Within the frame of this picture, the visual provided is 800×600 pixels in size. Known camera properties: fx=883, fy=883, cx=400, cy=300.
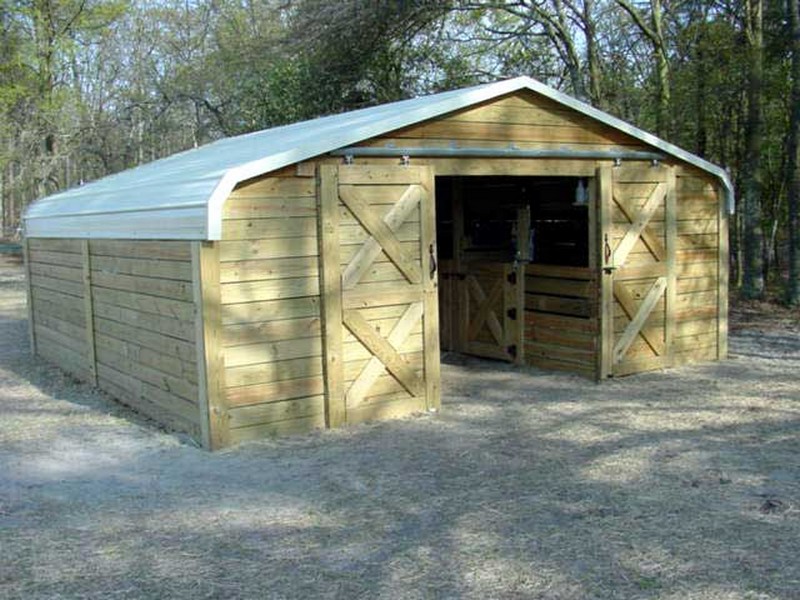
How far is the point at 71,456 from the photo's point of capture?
637cm

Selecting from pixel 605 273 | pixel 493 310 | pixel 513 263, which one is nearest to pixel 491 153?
pixel 605 273

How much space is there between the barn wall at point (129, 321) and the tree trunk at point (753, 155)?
985 cm

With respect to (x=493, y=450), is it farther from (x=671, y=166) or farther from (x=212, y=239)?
(x=671, y=166)

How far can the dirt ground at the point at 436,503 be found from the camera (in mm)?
4004

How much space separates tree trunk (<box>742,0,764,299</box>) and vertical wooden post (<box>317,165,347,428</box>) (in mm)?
8887

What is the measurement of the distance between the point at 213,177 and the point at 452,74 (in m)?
12.4

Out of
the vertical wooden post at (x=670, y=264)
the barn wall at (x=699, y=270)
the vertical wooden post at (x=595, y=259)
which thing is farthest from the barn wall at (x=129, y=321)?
the barn wall at (x=699, y=270)

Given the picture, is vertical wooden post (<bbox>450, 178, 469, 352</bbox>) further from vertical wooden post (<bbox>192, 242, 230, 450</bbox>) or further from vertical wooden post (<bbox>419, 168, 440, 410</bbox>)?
vertical wooden post (<bbox>192, 242, 230, 450</bbox>)

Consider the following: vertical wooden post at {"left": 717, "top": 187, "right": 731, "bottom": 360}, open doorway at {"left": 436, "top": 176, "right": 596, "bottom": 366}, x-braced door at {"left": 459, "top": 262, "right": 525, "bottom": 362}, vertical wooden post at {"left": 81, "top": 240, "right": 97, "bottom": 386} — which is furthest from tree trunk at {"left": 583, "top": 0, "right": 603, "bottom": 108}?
vertical wooden post at {"left": 81, "top": 240, "right": 97, "bottom": 386}

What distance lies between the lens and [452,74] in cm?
1798

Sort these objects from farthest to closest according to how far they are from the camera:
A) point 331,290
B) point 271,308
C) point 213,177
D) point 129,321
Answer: point 129,321 → point 331,290 → point 271,308 → point 213,177

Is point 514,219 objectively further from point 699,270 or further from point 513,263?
point 699,270

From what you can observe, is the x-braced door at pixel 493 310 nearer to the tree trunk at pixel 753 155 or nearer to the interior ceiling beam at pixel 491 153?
the interior ceiling beam at pixel 491 153

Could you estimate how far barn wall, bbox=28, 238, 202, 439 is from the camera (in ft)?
21.4
